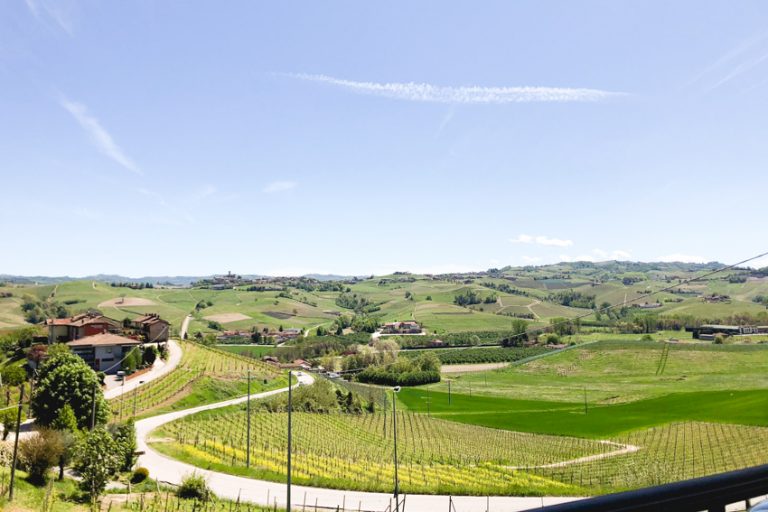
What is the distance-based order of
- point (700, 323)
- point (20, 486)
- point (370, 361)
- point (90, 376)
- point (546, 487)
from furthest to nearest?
point (700, 323)
point (370, 361)
point (90, 376)
point (546, 487)
point (20, 486)

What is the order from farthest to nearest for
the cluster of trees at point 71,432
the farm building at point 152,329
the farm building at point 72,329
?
1. the farm building at point 152,329
2. the farm building at point 72,329
3. the cluster of trees at point 71,432

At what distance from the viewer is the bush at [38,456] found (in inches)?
1085

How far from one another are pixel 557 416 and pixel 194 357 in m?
53.9

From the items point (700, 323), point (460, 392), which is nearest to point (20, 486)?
point (460, 392)

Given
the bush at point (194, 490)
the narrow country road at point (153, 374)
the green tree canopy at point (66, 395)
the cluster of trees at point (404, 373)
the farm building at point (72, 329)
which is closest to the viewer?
the bush at point (194, 490)

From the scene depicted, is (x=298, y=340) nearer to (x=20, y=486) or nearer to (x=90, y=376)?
(x=90, y=376)

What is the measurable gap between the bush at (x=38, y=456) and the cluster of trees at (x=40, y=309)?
147 meters

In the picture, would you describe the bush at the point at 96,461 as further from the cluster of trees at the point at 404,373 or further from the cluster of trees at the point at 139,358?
the cluster of trees at the point at 404,373

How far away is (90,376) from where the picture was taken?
40.9 metres

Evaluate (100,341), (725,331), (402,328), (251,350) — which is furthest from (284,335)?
(725,331)

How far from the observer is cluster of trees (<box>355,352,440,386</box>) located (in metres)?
109

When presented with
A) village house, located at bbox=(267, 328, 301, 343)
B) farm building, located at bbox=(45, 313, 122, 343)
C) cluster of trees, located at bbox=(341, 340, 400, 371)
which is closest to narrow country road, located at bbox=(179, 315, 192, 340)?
village house, located at bbox=(267, 328, 301, 343)

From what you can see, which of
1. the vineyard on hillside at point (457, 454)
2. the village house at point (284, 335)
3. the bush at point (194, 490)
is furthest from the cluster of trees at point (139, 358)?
the village house at point (284, 335)

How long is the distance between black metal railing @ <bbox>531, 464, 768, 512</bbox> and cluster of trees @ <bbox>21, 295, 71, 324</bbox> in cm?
17989
